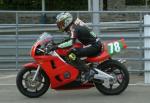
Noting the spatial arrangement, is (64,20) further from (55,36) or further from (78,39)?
(55,36)

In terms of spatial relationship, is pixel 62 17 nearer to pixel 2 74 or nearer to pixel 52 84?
pixel 52 84

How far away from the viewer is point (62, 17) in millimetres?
9195

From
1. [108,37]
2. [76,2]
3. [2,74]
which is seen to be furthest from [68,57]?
[76,2]

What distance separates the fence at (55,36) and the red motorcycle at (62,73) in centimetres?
145

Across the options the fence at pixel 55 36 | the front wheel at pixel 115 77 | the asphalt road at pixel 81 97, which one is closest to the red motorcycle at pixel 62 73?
the front wheel at pixel 115 77

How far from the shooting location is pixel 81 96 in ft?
31.0

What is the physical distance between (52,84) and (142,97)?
157 cm

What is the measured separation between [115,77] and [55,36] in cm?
245

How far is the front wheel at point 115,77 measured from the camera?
9.34m

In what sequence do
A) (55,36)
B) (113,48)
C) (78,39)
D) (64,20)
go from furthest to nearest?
(55,36), (113,48), (78,39), (64,20)

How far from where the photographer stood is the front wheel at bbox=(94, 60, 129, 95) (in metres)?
9.34

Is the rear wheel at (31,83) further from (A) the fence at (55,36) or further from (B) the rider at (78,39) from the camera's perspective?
(A) the fence at (55,36)

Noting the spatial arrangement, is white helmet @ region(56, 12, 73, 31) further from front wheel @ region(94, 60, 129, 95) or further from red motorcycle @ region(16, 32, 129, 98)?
front wheel @ region(94, 60, 129, 95)

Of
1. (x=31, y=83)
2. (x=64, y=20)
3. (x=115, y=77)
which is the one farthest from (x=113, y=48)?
(x=31, y=83)
